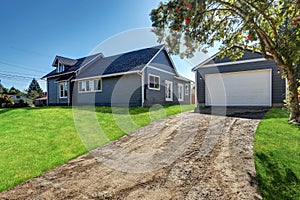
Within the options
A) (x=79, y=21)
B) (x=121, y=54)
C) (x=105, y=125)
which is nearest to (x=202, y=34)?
(x=105, y=125)

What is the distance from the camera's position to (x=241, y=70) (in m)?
11.7

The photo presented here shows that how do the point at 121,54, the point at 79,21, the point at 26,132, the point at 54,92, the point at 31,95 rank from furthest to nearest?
1. the point at 31,95
2. the point at 54,92
3. the point at 121,54
4. the point at 79,21
5. the point at 26,132

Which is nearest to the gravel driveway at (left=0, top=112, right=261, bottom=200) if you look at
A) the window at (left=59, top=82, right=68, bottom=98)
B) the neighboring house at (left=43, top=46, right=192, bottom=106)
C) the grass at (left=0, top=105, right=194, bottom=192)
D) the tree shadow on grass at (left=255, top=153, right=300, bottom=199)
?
the tree shadow on grass at (left=255, top=153, right=300, bottom=199)

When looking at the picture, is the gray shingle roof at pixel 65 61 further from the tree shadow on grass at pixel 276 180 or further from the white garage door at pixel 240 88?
the tree shadow on grass at pixel 276 180

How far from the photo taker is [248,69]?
37.7 ft

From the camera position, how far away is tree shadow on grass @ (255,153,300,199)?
290 centimetres

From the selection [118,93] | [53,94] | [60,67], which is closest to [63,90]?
[53,94]

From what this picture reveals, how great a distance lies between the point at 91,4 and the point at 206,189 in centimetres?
1179

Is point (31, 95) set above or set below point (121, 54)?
below

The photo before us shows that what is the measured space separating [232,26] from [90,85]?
→ 13.2m

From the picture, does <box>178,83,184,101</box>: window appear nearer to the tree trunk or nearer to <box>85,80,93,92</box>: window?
<box>85,80,93,92</box>: window

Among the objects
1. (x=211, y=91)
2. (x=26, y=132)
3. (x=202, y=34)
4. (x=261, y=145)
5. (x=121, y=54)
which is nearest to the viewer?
(x=261, y=145)

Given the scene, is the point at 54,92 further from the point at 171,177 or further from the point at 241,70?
the point at 171,177

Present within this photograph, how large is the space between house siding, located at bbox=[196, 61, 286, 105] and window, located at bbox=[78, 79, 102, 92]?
28.1 ft
